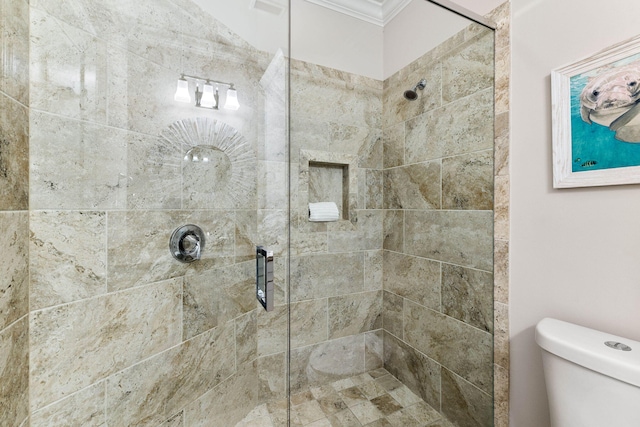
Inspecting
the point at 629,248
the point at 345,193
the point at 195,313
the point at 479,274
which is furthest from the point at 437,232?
the point at 195,313

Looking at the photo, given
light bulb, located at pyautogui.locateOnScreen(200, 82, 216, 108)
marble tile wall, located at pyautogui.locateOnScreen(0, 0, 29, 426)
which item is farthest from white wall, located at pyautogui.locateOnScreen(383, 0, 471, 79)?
marble tile wall, located at pyautogui.locateOnScreen(0, 0, 29, 426)

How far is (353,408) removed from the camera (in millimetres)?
1457

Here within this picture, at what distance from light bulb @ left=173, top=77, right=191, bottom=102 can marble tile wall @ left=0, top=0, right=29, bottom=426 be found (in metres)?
0.40

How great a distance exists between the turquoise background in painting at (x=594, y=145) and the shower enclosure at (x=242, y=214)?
32 cm

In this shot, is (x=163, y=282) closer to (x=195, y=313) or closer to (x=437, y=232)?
(x=195, y=313)

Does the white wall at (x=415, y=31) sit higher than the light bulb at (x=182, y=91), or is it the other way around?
the white wall at (x=415, y=31)

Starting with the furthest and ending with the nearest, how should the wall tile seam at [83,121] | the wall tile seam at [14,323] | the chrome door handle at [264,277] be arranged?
1. the chrome door handle at [264,277]
2. the wall tile seam at [83,121]
3. the wall tile seam at [14,323]

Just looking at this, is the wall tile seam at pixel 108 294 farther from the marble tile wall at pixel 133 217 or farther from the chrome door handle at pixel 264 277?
the chrome door handle at pixel 264 277

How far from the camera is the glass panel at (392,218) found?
126cm

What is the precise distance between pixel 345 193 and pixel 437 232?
0.59 m

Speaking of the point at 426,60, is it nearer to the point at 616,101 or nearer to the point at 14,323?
the point at 616,101

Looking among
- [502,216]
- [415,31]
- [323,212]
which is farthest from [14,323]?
[415,31]

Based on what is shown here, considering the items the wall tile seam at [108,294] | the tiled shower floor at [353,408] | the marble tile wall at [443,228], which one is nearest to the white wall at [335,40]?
the marble tile wall at [443,228]

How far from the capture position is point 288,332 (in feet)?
4.86
